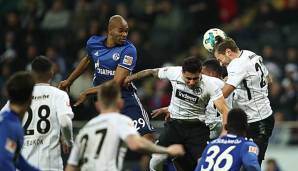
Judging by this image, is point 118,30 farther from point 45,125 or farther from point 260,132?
point 260,132

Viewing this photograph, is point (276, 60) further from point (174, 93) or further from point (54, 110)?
point (54, 110)

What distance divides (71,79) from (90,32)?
766cm

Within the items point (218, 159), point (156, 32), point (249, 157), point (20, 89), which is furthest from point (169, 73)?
point (156, 32)

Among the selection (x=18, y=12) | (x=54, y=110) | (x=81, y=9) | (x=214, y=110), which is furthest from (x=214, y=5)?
(x=54, y=110)

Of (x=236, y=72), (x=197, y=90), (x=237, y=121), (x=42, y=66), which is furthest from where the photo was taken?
(x=236, y=72)

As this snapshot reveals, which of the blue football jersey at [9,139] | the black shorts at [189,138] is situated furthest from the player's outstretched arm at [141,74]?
the blue football jersey at [9,139]

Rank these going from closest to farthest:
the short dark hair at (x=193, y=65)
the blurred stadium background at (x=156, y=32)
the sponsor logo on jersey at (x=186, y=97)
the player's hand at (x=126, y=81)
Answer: the short dark hair at (x=193, y=65) < the sponsor logo on jersey at (x=186, y=97) < the player's hand at (x=126, y=81) < the blurred stadium background at (x=156, y=32)

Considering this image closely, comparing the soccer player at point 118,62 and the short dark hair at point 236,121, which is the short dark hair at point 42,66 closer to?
the soccer player at point 118,62

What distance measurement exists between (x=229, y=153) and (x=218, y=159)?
138 mm

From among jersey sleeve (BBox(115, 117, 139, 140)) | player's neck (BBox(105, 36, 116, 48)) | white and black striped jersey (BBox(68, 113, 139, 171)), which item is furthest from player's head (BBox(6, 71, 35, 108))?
player's neck (BBox(105, 36, 116, 48))

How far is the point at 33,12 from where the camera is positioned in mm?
21906

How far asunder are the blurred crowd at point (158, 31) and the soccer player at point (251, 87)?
20.2 ft

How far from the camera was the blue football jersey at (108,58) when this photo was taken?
12656 millimetres

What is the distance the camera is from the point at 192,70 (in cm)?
1185
